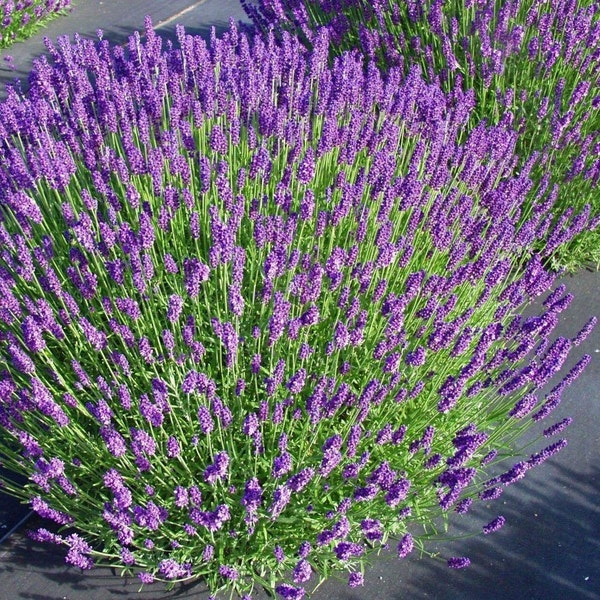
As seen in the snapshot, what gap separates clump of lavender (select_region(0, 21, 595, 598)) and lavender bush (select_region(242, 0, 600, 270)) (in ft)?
2.03

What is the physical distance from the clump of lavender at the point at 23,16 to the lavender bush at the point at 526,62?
2.61 metres

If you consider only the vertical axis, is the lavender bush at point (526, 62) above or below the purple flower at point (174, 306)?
below

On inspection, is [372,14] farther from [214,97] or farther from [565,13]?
[214,97]

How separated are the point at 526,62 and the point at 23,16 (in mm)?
4180

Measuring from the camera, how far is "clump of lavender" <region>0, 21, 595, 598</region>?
209 centimetres

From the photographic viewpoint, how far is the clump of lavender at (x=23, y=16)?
5.92 meters

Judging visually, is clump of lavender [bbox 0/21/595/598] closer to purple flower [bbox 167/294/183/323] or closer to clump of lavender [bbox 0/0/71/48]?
purple flower [bbox 167/294/183/323]

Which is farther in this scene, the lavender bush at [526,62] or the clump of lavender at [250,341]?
the lavender bush at [526,62]

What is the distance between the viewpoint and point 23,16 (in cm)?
605

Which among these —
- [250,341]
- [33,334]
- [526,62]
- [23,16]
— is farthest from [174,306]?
[23,16]

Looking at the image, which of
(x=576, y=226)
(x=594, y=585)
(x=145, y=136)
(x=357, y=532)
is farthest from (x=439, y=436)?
(x=145, y=136)

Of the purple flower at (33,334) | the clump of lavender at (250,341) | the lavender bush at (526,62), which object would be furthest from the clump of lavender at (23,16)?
the purple flower at (33,334)

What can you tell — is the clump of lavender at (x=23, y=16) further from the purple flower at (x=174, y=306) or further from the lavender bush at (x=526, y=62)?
the purple flower at (x=174, y=306)

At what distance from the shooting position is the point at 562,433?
2984 mm
